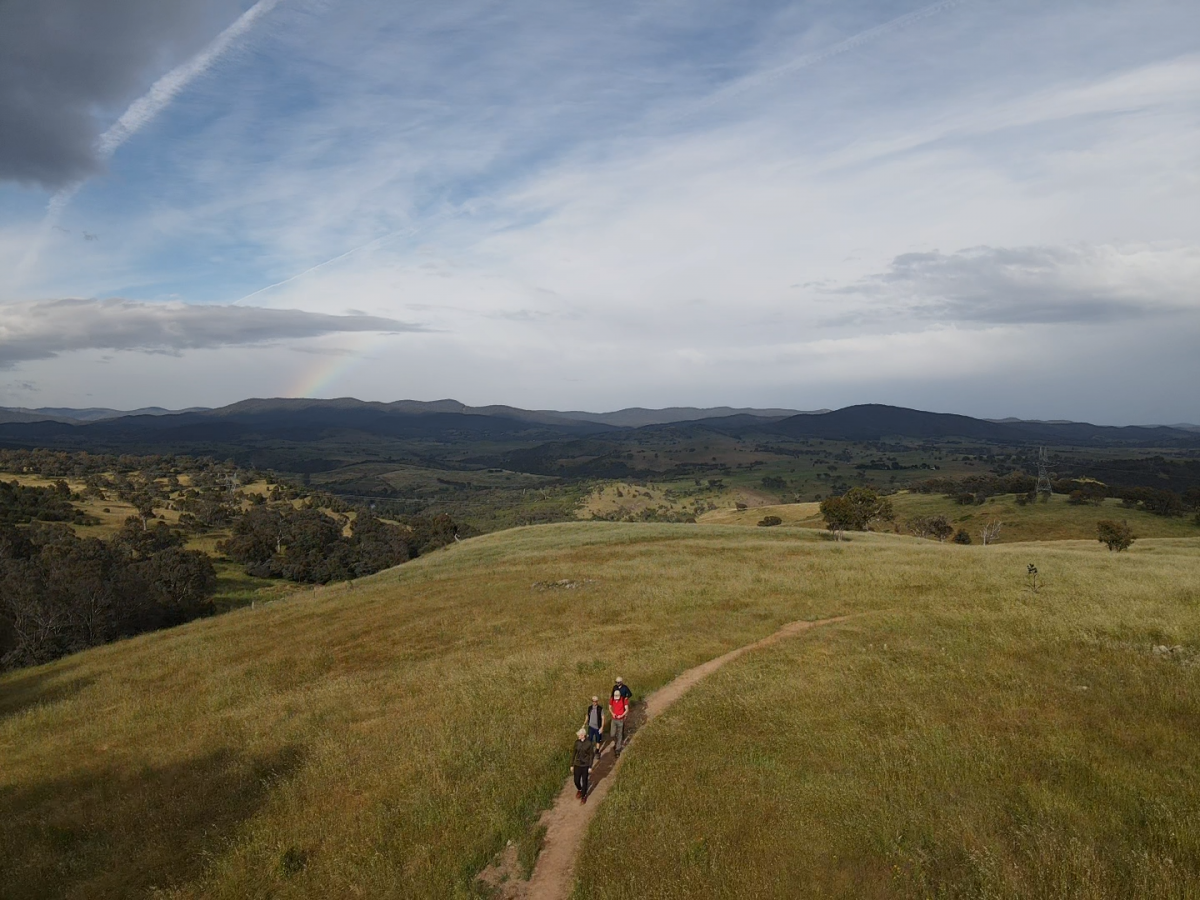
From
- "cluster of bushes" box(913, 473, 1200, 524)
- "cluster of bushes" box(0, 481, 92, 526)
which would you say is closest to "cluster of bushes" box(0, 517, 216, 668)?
"cluster of bushes" box(0, 481, 92, 526)

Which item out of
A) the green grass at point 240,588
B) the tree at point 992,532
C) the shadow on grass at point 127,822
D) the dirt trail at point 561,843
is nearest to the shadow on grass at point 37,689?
the shadow on grass at point 127,822

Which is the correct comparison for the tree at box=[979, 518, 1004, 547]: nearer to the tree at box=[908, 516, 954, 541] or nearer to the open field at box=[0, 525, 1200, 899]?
the tree at box=[908, 516, 954, 541]

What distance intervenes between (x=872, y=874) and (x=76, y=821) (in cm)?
1930

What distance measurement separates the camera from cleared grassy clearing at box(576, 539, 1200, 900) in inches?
396

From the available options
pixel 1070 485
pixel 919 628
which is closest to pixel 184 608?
pixel 919 628

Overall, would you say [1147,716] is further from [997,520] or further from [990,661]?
[997,520]

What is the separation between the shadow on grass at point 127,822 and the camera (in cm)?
1265

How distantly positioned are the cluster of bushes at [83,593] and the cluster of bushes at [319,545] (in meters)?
14.1

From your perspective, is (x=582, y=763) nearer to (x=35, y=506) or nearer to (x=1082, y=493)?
(x=1082, y=493)

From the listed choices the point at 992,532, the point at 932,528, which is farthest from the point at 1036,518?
the point at 932,528

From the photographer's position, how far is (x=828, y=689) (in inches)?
700

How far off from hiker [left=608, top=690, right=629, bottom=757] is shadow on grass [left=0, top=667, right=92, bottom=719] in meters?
28.0

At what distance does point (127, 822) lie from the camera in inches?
585

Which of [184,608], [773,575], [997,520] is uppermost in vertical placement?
[773,575]
